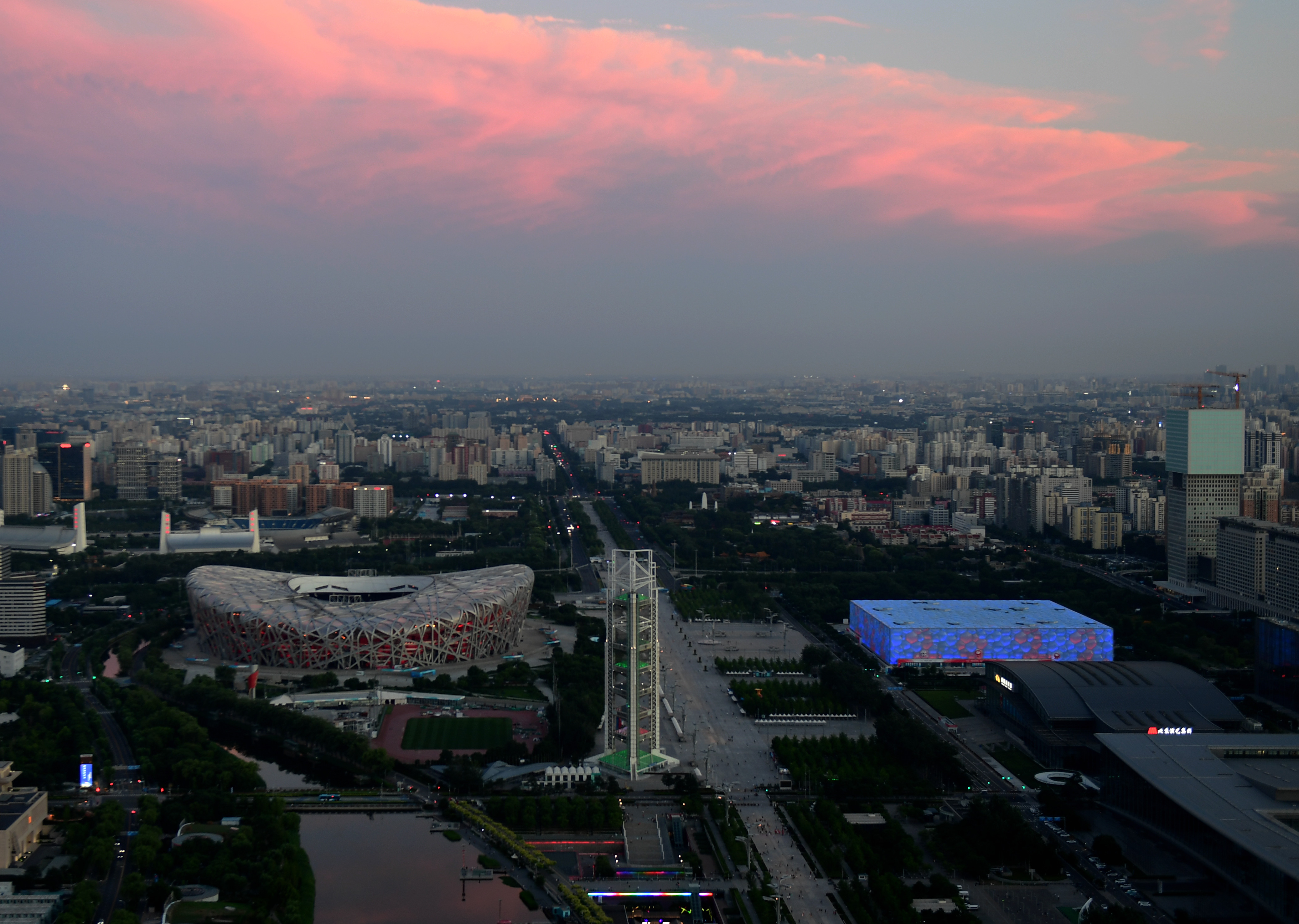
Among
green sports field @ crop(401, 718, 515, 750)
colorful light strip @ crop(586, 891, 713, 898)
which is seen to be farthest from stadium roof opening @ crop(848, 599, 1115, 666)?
colorful light strip @ crop(586, 891, 713, 898)

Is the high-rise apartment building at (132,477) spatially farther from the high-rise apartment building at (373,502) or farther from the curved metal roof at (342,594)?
the curved metal roof at (342,594)

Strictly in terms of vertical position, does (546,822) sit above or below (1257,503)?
below

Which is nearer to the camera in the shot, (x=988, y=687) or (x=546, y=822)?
(x=546, y=822)

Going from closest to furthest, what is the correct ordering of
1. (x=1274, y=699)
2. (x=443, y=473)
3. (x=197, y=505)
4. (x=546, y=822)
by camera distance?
(x=546, y=822) → (x=1274, y=699) → (x=197, y=505) → (x=443, y=473)

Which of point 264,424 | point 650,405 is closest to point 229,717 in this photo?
point 264,424

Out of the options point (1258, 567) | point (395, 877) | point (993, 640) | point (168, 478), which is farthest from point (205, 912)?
point (168, 478)

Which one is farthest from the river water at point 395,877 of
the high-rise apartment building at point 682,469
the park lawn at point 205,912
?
the high-rise apartment building at point 682,469

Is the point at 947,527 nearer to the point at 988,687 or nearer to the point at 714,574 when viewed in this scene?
the point at 714,574
